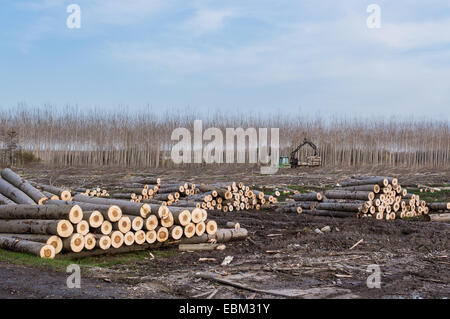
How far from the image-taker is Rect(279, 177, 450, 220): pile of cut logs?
48.8ft

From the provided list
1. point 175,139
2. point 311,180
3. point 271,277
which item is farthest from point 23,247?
point 175,139

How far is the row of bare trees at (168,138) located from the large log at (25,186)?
23.0m

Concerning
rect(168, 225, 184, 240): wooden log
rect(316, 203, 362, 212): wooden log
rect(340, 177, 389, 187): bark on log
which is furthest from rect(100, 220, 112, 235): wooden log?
rect(340, 177, 389, 187): bark on log

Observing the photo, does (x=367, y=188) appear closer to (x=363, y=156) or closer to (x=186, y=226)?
(x=186, y=226)

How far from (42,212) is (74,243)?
1111 mm

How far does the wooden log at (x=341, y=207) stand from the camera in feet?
48.7

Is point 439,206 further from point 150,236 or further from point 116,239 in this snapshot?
point 116,239

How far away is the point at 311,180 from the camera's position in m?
25.8

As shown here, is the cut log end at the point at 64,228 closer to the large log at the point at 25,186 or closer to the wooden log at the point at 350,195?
the large log at the point at 25,186

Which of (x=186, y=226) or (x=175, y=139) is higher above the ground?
(x=175, y=139)

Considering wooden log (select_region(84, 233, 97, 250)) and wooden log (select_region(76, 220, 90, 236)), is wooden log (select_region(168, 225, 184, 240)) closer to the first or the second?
wooden log (select_region(84, 233, 97, 250))

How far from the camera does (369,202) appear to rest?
14.8m

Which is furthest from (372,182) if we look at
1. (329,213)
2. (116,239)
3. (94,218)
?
(94,218)
